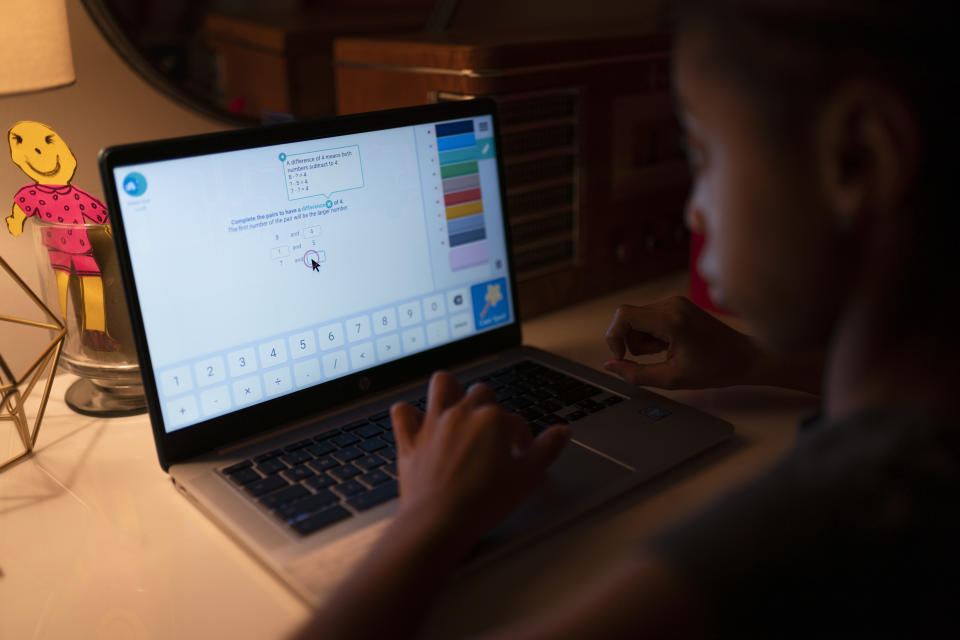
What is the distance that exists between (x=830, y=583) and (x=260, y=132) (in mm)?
575

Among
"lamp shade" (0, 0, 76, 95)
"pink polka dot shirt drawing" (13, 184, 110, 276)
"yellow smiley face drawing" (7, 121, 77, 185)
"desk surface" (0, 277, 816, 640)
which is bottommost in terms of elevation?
"desk surface" (0, 277, 816, 640)

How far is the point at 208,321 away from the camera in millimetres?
697

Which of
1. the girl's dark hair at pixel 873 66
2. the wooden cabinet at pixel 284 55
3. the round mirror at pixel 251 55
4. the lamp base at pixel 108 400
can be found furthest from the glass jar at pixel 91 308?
the girl's dark hair at pixel 873 66

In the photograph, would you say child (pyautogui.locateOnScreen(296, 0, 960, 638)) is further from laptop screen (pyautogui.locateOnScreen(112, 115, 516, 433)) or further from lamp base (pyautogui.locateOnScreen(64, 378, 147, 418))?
lamp base (pyautogui.locateOnScreen(64, 378, 147, 418))

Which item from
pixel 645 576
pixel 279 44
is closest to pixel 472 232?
pixel 645 576

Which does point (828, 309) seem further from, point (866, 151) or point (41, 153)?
point (41, 153)

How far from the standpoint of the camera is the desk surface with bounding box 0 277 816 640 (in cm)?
54

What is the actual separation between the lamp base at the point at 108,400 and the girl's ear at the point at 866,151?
70cm

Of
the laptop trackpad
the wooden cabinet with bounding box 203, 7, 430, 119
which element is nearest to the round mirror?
the wooden cabinet with bounding box 203, 7, 430, 119

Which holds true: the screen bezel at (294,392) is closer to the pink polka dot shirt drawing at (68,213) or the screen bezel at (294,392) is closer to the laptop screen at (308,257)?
the laptop screen at (308,257)

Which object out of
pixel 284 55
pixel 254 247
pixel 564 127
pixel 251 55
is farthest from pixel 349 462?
pixel 251 55

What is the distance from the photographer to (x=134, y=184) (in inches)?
25.7

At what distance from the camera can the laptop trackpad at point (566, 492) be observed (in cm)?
59

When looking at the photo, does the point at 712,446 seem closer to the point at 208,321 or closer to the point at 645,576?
the point at 645,576
